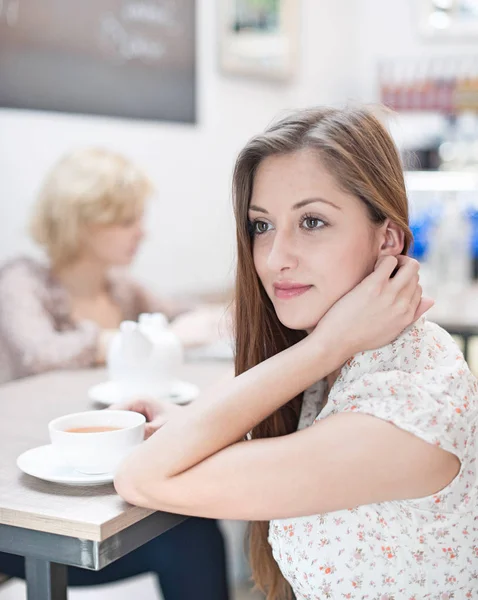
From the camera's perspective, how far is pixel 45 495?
109cm

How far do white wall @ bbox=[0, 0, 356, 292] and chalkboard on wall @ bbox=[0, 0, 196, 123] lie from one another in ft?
0.20

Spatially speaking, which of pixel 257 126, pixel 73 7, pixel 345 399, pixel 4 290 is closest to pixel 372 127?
pixel 345 399

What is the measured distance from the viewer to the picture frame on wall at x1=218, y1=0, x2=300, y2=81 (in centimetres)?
349

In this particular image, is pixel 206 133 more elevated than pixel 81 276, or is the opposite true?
pixel 206 133

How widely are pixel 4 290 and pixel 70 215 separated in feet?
0.98

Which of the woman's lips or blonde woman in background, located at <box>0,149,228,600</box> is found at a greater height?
the woman's lips

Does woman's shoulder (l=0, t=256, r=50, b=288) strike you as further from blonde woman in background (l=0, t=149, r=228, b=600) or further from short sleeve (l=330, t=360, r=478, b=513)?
short sleeve (l=330, t=360, r=478, b=513)

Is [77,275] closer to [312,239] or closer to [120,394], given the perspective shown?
[120,394]

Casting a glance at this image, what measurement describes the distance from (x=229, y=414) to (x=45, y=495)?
264mm

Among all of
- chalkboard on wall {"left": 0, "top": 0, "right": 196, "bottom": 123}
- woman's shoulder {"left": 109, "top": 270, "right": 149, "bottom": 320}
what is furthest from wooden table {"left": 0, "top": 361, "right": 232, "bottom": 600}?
chalkboard on wall {"left": 0, "top": 0, "right": 196, "bottom": 123}

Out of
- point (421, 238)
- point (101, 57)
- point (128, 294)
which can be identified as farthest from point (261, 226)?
point (421, 238)

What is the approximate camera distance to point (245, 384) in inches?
42.3

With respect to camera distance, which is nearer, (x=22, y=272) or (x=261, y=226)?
(x=261, y=226)

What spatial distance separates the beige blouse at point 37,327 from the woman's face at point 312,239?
1062 mm
